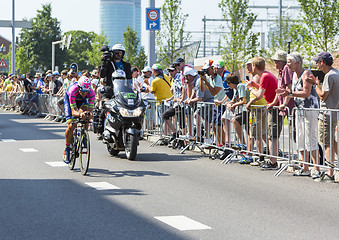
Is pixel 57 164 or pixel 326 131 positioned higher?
pixel 326 131

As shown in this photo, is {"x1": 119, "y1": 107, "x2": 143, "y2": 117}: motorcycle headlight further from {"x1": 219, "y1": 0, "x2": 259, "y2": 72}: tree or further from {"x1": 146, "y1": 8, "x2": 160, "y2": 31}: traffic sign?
{"x1": 219, "y1": 0, "x2": 259, "y2": 72}: tree

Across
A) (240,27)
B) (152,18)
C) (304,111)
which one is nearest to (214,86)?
(304,111)

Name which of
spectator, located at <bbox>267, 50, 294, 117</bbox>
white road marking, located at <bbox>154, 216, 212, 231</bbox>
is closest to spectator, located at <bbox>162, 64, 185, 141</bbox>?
spectator, located at <bbox>267, 50, 294, 117</bbox>

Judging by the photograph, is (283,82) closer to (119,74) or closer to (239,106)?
(239,106)

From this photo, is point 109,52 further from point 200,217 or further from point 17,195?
point 200,217

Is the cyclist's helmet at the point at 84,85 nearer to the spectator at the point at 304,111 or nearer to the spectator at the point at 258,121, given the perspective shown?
the spectator at the point at 258,121

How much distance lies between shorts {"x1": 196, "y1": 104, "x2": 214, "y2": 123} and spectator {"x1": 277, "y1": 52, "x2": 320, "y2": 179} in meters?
3.01

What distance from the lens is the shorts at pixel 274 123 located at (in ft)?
36.3

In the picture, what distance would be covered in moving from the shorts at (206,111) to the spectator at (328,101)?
3.53 metres

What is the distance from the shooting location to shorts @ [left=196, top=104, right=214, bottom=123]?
13.3 metres

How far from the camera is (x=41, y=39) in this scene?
98.1 m

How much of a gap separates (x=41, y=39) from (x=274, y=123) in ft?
297

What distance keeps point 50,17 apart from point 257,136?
8835cm

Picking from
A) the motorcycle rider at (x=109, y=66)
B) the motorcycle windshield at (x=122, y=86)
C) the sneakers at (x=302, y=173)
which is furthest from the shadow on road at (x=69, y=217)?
the motorcycle rider at (x=109, y=66)
